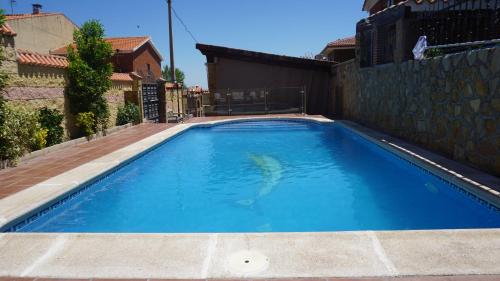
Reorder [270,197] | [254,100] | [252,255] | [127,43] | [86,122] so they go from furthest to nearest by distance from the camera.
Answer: [127,43], [254,100], [86,122], [270,197], [252,255]

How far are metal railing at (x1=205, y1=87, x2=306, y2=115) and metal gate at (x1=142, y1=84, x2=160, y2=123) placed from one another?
323 cm

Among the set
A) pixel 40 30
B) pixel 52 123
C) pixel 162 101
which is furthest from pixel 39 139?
pixel 40 30

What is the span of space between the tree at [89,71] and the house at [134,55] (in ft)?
54.4

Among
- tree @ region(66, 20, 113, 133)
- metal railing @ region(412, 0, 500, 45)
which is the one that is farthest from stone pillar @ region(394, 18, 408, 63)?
tree @ region(66, 20, 113, 133)

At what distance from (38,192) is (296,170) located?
219 inches

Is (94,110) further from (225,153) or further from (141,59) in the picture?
(141,59)

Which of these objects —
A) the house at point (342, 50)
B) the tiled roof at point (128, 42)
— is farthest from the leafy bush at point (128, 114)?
the tiled roof at point (128, 42)

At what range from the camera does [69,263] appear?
11.2 ft

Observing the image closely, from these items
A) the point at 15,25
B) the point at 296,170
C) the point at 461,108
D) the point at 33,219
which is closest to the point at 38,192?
the point at 33,219

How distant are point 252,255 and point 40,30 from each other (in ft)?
96.4

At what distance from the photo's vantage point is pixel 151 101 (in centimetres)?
1927

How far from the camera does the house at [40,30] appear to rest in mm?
23839

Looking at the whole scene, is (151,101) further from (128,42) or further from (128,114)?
(128,42)

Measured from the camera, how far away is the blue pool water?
18.2ft
